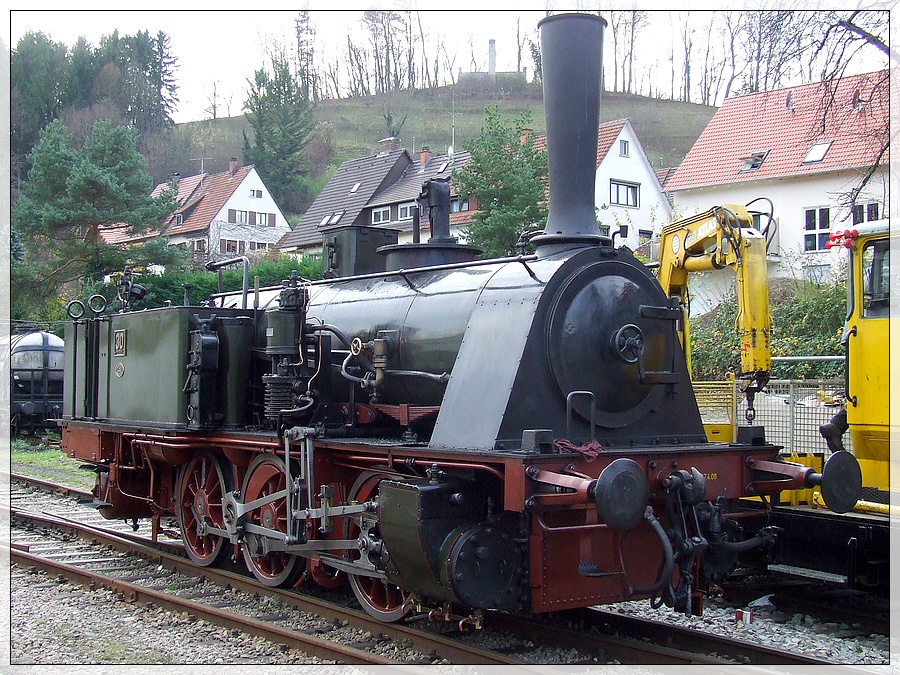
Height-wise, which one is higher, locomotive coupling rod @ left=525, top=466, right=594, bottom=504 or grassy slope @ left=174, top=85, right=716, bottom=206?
grassy slope @ left=174, top=85, right=716, bottom=206

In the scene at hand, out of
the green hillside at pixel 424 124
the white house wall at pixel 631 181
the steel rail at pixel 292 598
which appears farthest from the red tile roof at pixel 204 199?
the steel rail at pixel 292 598

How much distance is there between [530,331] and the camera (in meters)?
5.79

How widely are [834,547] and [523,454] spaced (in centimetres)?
381

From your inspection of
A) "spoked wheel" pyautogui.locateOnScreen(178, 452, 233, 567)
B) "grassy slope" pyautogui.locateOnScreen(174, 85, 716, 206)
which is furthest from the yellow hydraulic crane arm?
"grassy slope" pyautogui.locateOnScreen(174, 85, 716, 206)

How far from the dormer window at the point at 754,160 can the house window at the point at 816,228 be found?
2429mm

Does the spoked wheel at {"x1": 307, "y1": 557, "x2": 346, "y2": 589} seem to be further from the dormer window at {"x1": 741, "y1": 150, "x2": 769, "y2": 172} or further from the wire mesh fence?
the dormer window at {"x1": 741, "y1": 150, "x2": 769, "y2": 172}

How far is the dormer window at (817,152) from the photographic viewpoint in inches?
1035

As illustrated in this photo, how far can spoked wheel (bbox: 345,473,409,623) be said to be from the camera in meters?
6.52

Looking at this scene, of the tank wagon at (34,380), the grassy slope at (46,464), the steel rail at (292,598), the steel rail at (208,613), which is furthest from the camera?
the tank wagon at (34,380)

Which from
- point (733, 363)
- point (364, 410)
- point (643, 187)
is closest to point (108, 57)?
point (643, 187)

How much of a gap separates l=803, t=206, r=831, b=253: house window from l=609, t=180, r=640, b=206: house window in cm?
981

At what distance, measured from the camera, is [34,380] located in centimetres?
2200

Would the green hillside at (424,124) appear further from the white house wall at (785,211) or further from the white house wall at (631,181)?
the white house wall at (785,211)

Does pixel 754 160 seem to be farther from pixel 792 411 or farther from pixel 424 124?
pixel 424 124
